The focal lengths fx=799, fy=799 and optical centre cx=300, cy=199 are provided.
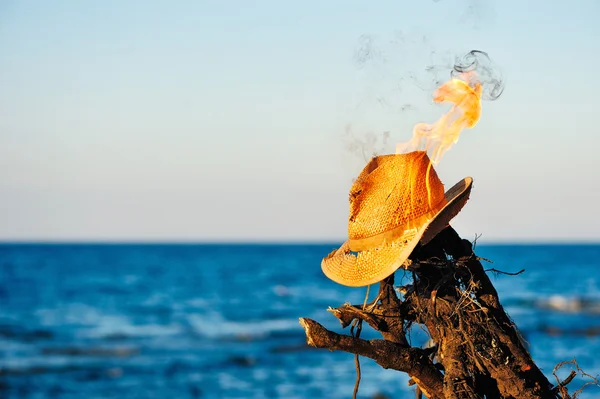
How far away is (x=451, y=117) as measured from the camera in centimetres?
434

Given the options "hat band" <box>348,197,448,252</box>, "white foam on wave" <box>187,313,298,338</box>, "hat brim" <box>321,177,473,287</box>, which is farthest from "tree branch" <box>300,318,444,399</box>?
"white foam on wave" <box>187,313,298,338</box>

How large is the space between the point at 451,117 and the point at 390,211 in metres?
0.67

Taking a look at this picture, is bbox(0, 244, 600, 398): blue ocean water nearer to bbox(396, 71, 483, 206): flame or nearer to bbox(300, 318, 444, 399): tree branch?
bbox(300, 318, 444, 399): tree branch

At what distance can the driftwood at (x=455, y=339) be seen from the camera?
3928mm

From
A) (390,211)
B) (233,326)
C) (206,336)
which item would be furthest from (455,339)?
(233,326)

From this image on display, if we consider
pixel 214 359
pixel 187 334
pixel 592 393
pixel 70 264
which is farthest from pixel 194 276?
pixel 592 393

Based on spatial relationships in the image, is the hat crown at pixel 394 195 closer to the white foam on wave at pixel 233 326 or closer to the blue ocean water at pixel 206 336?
the blue ocean water at pixel 206 336

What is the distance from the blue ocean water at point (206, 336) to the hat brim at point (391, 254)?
572 mm

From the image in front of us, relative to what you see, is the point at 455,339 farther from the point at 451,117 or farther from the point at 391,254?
the point at 451,117

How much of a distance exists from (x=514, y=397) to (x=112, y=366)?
21045 mm

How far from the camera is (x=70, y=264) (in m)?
87.8

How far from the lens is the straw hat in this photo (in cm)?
396

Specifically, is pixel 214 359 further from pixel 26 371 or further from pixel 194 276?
pixel 194 276

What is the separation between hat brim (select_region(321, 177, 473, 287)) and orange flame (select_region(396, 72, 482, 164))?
0.24 meters
